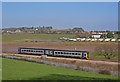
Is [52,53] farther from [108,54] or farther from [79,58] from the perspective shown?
[108,54]

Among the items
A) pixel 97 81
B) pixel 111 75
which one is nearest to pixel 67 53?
pixel 111 75

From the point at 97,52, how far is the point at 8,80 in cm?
3076

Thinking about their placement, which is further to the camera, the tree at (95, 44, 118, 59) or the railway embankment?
the tree at (95, 44, 118, 59)

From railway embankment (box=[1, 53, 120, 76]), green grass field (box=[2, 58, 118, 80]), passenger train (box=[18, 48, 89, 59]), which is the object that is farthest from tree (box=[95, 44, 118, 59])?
green grass field (box=[2, 58, 118, 80])

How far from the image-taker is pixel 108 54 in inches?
1602

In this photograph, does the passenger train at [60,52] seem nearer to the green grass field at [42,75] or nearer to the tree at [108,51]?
the tree at [108,51]

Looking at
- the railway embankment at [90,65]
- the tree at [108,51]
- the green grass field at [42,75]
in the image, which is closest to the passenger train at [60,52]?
the tree at [108,51]

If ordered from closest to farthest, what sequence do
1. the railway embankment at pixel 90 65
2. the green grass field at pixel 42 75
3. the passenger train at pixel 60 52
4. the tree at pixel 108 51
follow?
1. the green grass field at pixel 42 75
2. the railway embankment at pixel 90 65
3. the passenger train at pixel 60 52
4. the tree at pixel 108 51

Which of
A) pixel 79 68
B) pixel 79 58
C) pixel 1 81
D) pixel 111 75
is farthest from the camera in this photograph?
pixel 79 58

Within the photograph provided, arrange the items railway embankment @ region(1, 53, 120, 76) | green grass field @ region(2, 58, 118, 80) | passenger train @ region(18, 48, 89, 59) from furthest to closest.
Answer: passenger train @ region(18, 48, 89, 59), railway embankment @ region(1, 53, 120, 76), green grass field @ region(2, 58, 118, 80)

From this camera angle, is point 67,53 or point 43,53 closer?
point 67,53

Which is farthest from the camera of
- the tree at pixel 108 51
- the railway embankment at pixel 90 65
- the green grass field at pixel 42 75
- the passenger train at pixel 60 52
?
the tree at pixel 108 51

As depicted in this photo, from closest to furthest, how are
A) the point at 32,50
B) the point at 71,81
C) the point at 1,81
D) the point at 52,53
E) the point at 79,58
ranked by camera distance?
the point at 1,81 < the point at 71,81 < the point at 79,58 < the point at 52,53 < the point at 32,50

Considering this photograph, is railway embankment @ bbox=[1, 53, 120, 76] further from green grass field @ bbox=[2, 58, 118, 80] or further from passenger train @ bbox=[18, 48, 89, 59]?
passenger train @ bbox=[18, 48, 89, 59]
